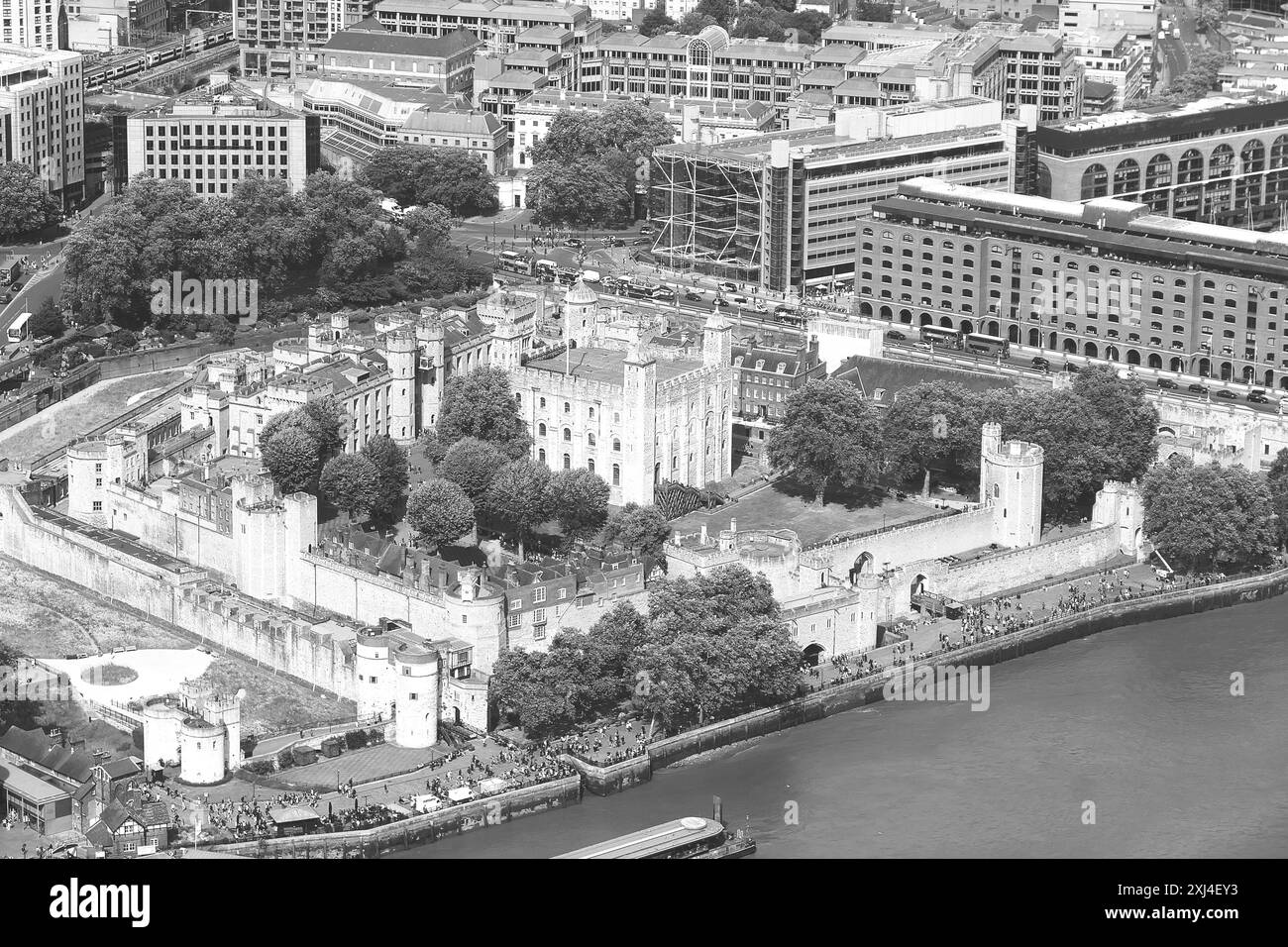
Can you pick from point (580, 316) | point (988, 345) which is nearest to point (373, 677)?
point (580, 316)

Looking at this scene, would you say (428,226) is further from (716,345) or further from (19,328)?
(716,345)

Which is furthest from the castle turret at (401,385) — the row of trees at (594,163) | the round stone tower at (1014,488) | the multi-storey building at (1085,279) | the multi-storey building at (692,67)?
the multi-storey building at (692,67)

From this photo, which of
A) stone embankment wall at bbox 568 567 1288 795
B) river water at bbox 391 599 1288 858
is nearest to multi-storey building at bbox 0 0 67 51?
stone embankment wall at bbox 568 567 1288 795

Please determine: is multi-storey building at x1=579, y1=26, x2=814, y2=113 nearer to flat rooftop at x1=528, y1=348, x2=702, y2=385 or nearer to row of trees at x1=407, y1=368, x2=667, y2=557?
flat rooftop at x1=528, y1=348, x2=702, y2=385

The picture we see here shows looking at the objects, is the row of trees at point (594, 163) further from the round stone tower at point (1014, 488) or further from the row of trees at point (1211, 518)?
the row of trees at point (1211, 518)

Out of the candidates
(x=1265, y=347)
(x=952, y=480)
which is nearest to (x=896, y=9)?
(x=1265, y=347)

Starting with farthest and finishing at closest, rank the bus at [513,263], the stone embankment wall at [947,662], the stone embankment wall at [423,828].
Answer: the bus at [513,263], the stone embankment wall at [947,662], the stone embankment wall at [423,828]

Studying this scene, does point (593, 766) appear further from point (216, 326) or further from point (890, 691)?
point (216, 326)
